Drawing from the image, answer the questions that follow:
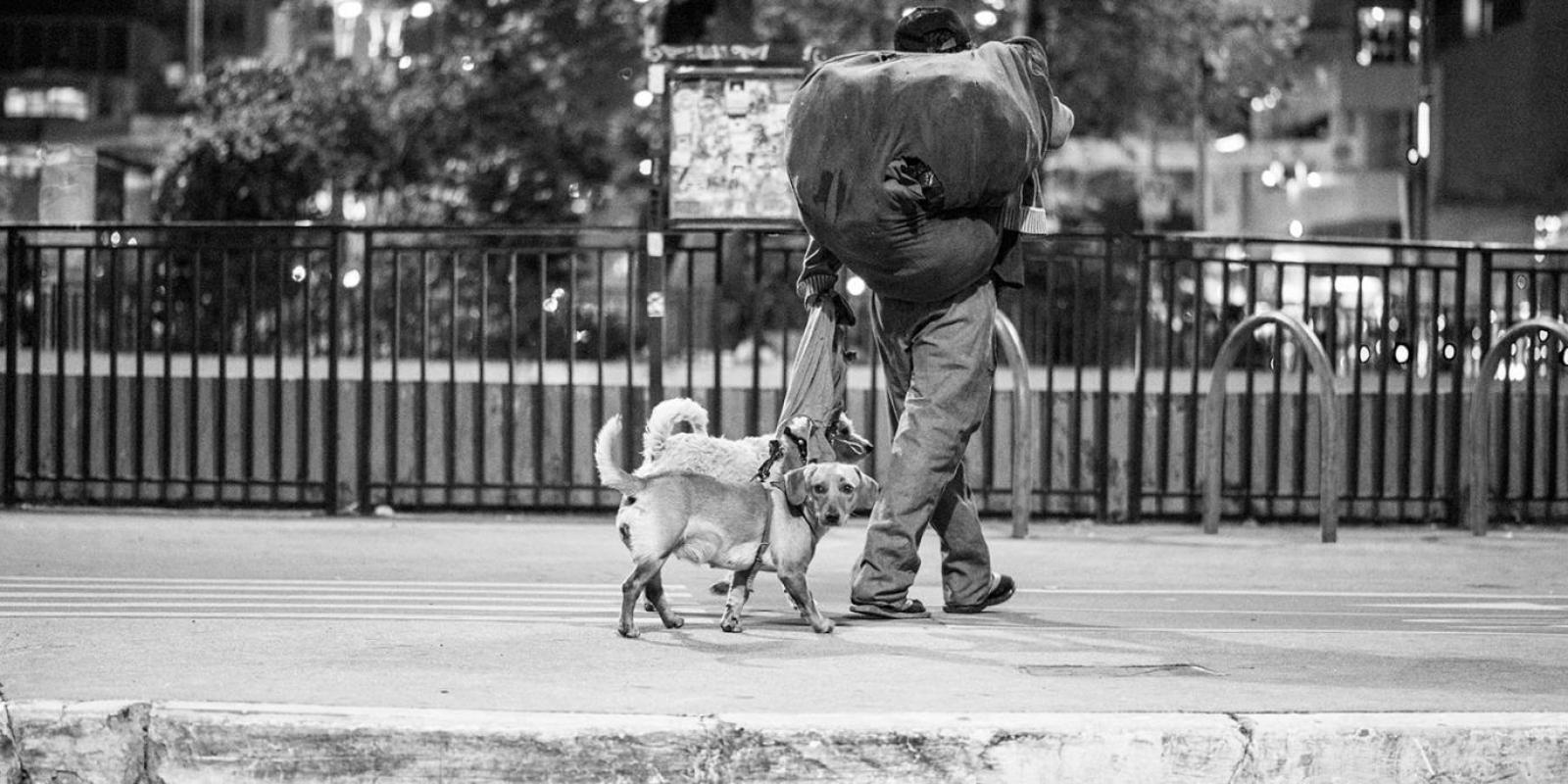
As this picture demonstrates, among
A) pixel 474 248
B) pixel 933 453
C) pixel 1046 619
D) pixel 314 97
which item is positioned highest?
pixel 314 97

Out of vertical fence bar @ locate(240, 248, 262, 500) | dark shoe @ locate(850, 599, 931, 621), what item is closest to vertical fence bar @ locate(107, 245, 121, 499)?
vertical fence bar @ locate(240, 248, 262, 500)

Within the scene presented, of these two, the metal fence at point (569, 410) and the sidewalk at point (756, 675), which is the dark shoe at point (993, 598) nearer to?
the sidewalk at point (756, 675)

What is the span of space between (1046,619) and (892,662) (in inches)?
48.5

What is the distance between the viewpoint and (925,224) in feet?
20.3

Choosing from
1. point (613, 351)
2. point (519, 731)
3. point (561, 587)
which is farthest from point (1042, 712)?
point (613, 351)

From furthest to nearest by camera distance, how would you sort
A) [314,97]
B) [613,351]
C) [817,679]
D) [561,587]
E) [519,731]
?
1. [314,97]
2. [613,351]
3. [561,587]
4. [817,679]
5. [519,731]

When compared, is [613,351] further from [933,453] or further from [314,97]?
[314,97]

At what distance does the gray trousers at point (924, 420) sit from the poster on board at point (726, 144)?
10.7 ft

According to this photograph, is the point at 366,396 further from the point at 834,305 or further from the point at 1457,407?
the point at 1457,407

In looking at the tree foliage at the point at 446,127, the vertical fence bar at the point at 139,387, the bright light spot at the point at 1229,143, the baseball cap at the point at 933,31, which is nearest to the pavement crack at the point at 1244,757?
the baseball cap at the point at 933,31

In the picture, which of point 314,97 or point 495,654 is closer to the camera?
point 495,654

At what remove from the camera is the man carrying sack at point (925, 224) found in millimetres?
6047

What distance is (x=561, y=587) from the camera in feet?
24.1

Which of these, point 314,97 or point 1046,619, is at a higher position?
point 314,97
